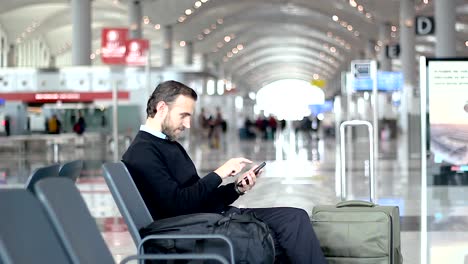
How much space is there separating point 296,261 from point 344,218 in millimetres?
581

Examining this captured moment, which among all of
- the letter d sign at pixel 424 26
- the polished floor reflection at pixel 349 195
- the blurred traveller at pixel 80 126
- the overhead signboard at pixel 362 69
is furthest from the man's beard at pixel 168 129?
the blurred traveller at pixel 80 126

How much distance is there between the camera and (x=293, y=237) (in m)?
5.18

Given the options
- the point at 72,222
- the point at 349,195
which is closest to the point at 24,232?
the point at 72,222

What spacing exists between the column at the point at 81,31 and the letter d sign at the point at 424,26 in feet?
46.5

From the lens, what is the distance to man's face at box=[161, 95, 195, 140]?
5508mm

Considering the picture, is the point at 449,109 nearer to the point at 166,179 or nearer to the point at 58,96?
the point at 166,179

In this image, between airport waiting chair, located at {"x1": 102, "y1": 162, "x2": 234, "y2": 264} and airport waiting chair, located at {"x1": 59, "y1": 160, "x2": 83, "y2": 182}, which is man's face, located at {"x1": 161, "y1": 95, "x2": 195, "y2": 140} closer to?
airport waiting chair, located at {"x1": 102, "y1": 162, "x2": 234, "y2": 264}

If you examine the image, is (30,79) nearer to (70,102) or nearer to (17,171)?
(70,102)

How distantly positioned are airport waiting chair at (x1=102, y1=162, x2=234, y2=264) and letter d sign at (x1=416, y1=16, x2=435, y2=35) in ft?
94.0

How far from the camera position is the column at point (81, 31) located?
134 feet

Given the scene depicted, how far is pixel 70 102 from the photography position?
145ft

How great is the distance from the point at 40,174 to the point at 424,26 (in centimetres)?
2884

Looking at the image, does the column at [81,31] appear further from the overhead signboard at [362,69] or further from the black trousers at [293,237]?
the black trousers at [293,237]

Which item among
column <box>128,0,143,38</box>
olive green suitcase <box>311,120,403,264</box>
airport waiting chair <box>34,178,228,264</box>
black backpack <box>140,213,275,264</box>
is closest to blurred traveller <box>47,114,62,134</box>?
column <box>128,0,143,38</box>
